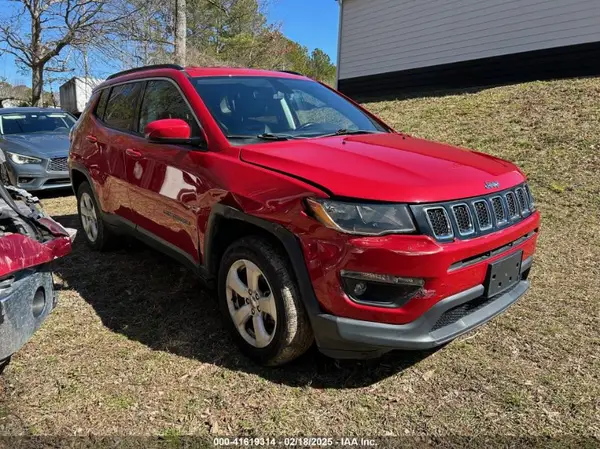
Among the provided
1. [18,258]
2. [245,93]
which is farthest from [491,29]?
[18,258]

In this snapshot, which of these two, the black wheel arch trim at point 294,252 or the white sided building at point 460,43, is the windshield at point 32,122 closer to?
the black wheel arch trim at point 294,252

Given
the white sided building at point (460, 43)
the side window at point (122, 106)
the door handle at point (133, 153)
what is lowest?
the door handle at point (133, 153)

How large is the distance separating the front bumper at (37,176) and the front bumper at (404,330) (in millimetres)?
6750

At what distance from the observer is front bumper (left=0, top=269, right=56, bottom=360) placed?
7.79 ft

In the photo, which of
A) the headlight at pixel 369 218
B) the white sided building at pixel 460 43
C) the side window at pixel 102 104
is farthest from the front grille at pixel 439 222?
the white sided building at pixel 460 43

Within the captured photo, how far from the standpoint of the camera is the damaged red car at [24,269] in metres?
2.40

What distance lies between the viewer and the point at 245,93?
3.60 meters

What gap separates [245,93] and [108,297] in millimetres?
1964

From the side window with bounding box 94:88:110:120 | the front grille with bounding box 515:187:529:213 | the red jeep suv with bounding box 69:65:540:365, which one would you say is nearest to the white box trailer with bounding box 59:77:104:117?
the side window with bounding box 94:88:110:120

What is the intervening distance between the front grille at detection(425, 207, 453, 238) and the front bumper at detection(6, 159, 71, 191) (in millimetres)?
7036

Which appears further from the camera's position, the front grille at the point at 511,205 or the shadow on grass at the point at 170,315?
the shadow on grass at the point at 170,315

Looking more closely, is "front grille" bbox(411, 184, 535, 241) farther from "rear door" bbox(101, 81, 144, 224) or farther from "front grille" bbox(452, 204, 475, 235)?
"rear door" bbox(101, 81, 144, 224)

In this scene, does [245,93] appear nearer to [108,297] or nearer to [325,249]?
[325,249]

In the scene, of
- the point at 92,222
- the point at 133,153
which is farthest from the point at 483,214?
the point at 92,222
